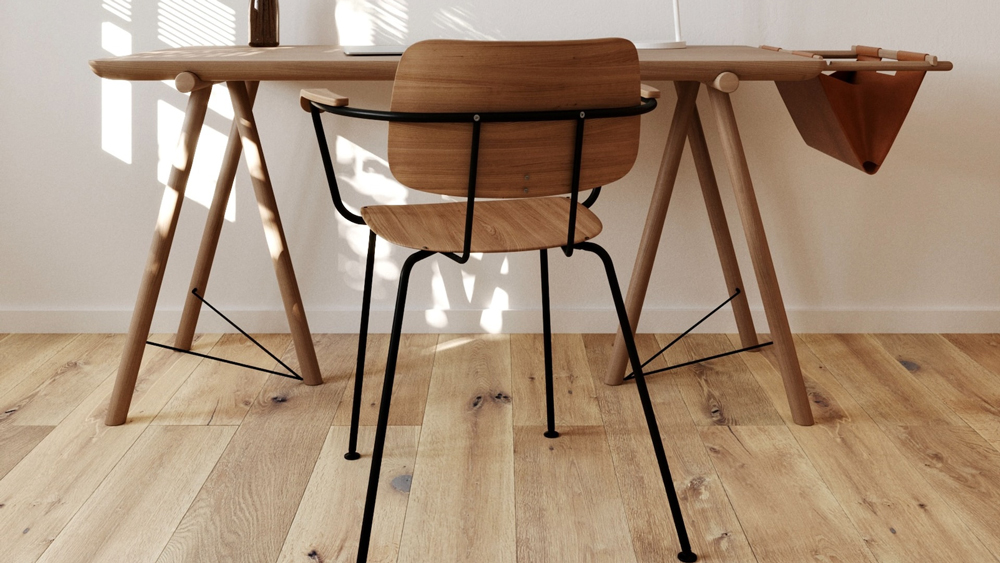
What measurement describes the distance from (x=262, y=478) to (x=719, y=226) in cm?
118

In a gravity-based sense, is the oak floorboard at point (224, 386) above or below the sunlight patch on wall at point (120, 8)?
below

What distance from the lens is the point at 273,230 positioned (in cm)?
198

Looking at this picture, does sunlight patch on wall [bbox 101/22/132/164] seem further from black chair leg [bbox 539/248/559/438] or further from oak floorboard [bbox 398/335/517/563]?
black chair leg [bbox 539/248/559/438]

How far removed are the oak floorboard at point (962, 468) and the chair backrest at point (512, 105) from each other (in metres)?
0.88

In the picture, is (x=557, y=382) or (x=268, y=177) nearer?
(x=268, y=177)

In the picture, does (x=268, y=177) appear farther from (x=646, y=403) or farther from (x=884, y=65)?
(x=884, y=65)

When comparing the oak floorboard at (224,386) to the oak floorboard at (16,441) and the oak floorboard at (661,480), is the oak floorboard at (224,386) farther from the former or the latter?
the oak floorboard at (661,480)

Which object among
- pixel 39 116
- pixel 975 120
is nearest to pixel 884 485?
pixel 975 120

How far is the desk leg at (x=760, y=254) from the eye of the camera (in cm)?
178

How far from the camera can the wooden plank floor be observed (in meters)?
1.44

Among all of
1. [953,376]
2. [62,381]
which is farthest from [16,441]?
[953,376]

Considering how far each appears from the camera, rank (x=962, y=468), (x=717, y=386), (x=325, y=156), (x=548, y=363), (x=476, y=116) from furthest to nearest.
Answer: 1. (x=717, y=386)
2. (x=548, y=363)
3. (x=962, y=468)
4. (x=325, y=156)
5. (x=476, y=116)

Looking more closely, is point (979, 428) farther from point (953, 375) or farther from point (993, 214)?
point (993, 214)

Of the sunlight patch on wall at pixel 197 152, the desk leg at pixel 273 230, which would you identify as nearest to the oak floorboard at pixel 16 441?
the desk leg at pixel 273 230
